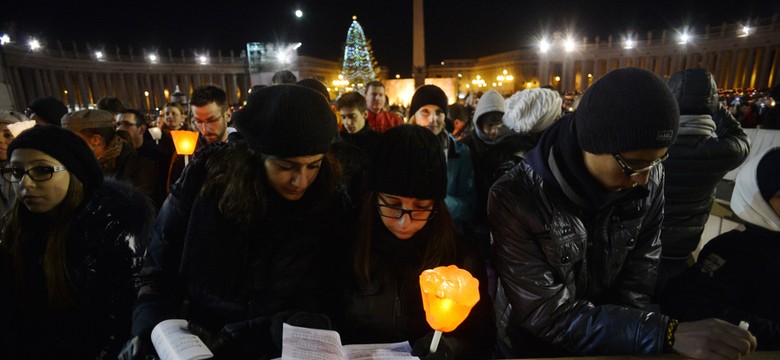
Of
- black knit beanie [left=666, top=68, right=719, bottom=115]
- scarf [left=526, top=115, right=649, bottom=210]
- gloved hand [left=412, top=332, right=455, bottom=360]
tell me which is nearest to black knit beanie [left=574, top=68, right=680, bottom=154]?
scarf [left=526, top=115, right=649, bottom=210]

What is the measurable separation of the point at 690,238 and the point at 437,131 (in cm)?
220

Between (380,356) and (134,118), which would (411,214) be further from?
(134,118)

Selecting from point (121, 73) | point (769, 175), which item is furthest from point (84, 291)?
point (121, 73)

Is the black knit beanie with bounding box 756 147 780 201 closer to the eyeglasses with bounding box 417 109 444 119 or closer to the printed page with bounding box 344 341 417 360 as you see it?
the printed page with bounding box 344 341 417 360

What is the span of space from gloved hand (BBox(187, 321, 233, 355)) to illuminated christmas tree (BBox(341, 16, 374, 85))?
28557 mm

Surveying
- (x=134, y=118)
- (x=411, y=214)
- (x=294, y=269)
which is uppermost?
(x=134, y=118)

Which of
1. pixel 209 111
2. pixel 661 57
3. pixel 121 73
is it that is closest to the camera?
pixel 209 111

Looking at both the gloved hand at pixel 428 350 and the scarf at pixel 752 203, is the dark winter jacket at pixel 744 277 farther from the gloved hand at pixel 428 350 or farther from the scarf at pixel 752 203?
the gloved hand at pixel 428 350

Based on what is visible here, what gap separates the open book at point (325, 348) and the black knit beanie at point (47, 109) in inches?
212

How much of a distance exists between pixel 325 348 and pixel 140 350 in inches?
29.5

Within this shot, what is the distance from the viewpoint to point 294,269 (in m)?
1.78

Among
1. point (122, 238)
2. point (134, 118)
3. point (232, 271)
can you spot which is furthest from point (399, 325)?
point (134, 118)

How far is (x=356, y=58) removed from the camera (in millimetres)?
28891

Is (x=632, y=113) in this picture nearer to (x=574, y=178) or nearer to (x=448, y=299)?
(x=574, y=178)
